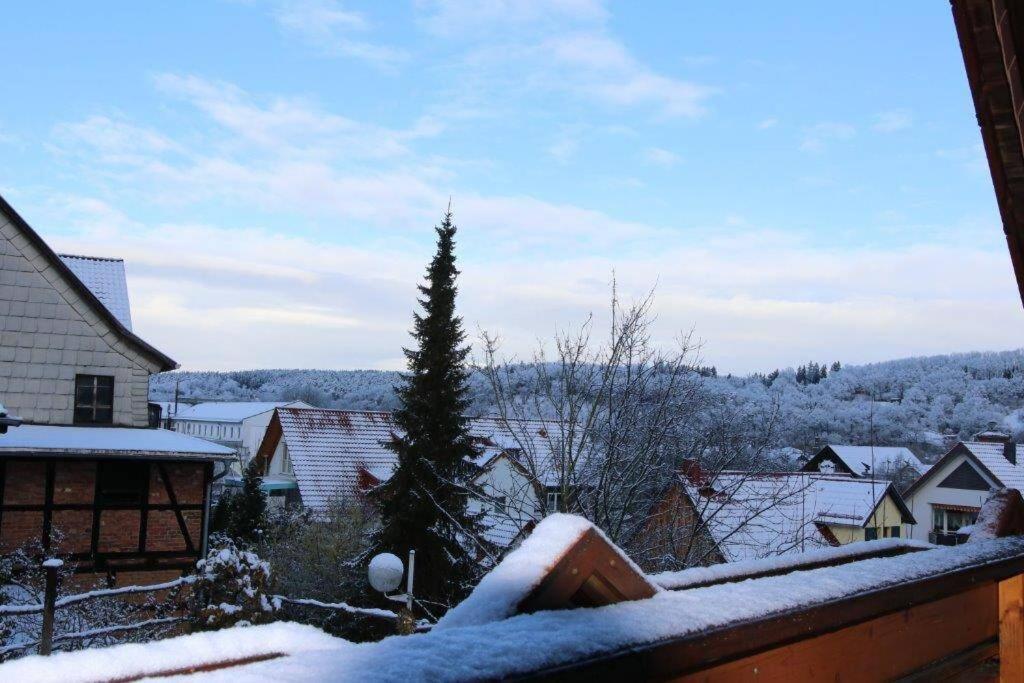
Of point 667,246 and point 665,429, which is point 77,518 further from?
point 667,246

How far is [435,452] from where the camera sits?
52.1ft

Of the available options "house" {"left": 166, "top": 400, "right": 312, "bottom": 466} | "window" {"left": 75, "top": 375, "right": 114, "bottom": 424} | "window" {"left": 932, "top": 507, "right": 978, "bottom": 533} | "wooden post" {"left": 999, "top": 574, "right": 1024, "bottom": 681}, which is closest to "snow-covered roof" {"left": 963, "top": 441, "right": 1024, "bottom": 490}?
"window" {"left": 932, "top": 507, "right": 978, "bottom": 533}

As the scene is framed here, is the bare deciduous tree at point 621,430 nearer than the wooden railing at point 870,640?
No

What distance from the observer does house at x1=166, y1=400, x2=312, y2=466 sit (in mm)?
51219

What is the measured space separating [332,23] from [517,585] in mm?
7873

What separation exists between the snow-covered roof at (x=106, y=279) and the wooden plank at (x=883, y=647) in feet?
48.7

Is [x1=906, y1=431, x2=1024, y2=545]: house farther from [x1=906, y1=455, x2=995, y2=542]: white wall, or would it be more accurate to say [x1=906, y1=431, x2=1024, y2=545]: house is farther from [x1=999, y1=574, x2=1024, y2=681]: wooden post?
[x1=999, y1=574, x2=1024, y2=681]: wooden post

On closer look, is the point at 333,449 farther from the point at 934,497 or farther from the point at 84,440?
the point at 934,497

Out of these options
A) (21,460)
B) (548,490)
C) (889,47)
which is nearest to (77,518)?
(21,460)

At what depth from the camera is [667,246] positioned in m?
14.3

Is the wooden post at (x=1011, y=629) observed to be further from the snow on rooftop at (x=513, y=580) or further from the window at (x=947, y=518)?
the window at (x=947, y=518)

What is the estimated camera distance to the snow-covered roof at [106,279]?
14.5m

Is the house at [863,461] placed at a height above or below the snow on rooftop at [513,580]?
below

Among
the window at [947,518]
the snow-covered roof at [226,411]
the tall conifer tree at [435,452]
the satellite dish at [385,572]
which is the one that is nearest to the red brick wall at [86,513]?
the tall conifer tree at [435,452]
